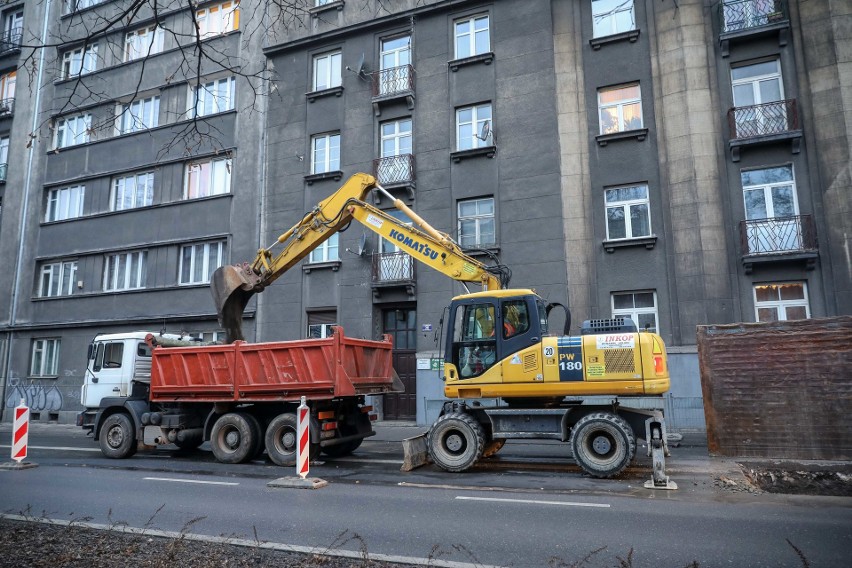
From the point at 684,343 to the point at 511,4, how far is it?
11924 millimetres

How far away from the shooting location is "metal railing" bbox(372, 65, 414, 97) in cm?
2023

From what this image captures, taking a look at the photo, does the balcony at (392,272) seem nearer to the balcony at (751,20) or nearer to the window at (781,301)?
the window at (781,301)

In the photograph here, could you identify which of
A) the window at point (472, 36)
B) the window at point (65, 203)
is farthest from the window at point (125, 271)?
the window at point (472, 36)

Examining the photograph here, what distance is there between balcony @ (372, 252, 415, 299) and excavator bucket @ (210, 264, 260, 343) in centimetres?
606

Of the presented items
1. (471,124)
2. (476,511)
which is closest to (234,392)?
(476,511)

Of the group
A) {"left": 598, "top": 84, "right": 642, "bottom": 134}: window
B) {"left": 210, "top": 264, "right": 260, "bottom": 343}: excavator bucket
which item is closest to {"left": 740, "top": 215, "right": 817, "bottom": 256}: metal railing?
{"left": 598, "top": 84, "right": 642, "bottom": 134}: window

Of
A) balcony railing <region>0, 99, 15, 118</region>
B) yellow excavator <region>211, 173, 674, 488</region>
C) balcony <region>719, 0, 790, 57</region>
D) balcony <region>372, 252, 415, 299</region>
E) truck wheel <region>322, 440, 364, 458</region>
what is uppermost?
balcony railing <region>0, 99, 15, 118</region>

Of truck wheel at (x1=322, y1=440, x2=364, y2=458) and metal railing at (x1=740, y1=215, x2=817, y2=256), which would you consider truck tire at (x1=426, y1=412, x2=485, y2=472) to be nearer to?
truck wheel at (x1=322, y1=440, x2=364, y2=458)

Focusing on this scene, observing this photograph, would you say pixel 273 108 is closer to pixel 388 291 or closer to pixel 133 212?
pixel 133 212

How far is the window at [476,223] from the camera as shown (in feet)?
61.8

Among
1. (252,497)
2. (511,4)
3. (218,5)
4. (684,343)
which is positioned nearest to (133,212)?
(218,5)

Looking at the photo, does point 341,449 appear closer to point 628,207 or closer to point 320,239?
point 320,239

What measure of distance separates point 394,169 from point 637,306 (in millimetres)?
8876

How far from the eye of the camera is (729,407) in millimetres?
11648
